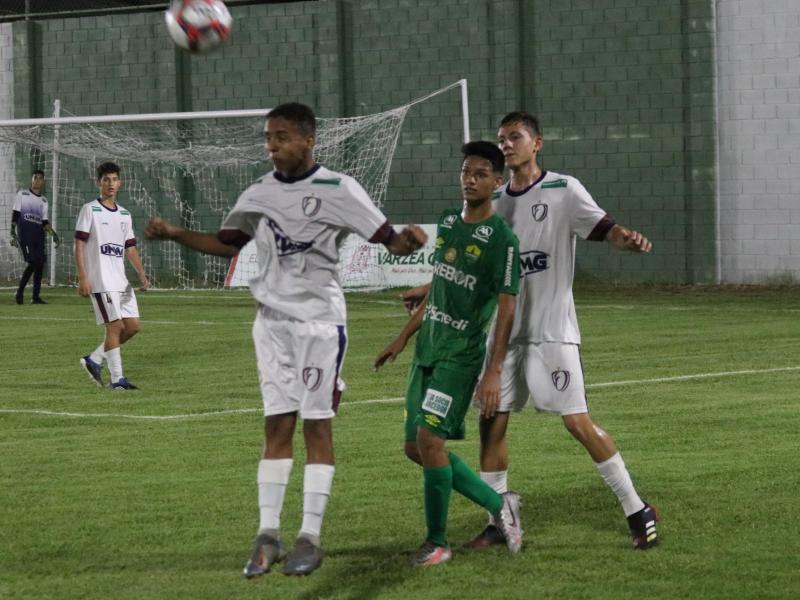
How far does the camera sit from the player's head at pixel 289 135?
6.77 meters

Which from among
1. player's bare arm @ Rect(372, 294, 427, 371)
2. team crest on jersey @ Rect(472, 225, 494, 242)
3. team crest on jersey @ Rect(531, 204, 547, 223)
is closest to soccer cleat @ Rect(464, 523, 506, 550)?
player's bare arm @ Rect(372, 294, 427, 371)

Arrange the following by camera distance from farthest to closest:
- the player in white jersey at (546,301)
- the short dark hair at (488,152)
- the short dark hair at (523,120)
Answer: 1. the short dark hair at (523,120)
2. the player in white jersey at (546,301)
3. the short dark hair at (488,152)

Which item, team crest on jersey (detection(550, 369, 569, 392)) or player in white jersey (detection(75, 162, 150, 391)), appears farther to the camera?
player in white jersey (detection(75, 162, 150, 391))

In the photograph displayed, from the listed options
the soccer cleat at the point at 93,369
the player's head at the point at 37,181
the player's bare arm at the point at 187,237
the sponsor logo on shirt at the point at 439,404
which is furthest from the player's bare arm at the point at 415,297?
the player's head at the point at 37,181

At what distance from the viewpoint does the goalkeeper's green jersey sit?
6980mm

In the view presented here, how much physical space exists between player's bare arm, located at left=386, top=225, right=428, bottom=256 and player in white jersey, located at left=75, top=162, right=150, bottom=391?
8.16 metres

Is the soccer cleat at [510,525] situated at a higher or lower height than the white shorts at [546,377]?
lower

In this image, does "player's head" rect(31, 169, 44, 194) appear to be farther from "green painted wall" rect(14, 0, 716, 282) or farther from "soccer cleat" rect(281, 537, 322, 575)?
"soccer cleat" rect(281, 537, 322, 575)

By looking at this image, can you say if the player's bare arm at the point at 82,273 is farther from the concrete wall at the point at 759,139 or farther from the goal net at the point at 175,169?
the concrete wall at the point at 759,139

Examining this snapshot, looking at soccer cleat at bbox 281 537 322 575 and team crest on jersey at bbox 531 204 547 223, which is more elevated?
team crest on jersey at bbox 531 204 547 223

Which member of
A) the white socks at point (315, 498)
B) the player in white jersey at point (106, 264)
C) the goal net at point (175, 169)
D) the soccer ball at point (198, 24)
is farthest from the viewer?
the goal net at point (175, 169)

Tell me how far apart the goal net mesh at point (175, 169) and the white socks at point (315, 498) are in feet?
69.1

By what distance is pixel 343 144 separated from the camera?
30.0 metres

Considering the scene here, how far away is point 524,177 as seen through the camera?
7496 millimetres
